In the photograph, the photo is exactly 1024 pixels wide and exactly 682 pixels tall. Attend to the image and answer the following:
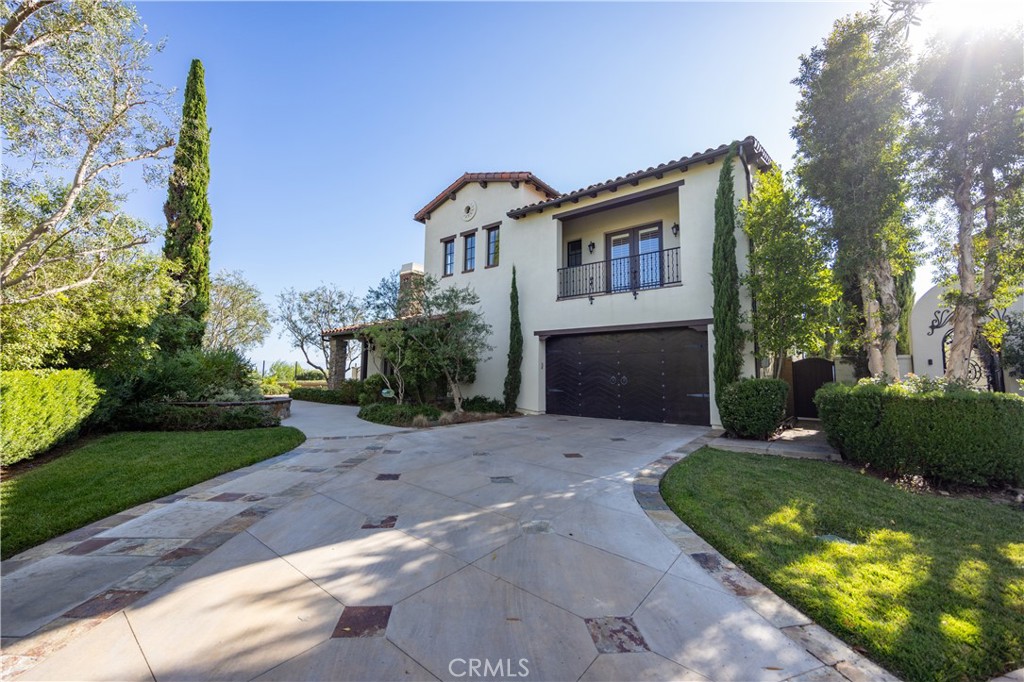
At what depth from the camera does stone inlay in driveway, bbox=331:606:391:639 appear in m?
1.95

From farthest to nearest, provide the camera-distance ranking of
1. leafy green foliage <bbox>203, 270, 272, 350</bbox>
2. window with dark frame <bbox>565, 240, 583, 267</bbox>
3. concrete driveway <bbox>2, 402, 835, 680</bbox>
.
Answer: leafy green foliage <bbox>203, 270, 272, 350</bbox> < window with dark frame <bbox>565, 240, 583, 267</bbox> < concrete driveway <bbox>2, 402, 835, 680</bbox>

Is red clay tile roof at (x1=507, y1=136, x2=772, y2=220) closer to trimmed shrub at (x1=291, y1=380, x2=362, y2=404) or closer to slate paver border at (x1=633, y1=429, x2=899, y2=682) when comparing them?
slate paver border at (x1=633, y1=429, x2=899, y2=682)

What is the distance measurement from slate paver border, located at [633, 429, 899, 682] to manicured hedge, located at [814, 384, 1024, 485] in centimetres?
327

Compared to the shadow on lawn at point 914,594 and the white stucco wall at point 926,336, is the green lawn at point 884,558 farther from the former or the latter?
the white stucco wall at point 926,336

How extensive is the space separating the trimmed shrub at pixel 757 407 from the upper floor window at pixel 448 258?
10308mm

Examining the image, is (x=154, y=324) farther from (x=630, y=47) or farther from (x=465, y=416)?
(x=630, y=47)

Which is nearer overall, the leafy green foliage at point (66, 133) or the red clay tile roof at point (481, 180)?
the leafy green foliage at point (66, 133)

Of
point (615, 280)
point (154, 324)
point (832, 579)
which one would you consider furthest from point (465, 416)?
point (832, 579)

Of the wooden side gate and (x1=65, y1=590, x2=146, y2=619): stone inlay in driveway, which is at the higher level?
the wooden side gate

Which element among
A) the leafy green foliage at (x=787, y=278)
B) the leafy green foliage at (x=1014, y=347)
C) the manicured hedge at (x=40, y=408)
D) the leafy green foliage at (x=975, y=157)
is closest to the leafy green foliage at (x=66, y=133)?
the manicured hedge at (x=40, y=408)

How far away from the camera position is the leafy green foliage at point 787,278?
720cm

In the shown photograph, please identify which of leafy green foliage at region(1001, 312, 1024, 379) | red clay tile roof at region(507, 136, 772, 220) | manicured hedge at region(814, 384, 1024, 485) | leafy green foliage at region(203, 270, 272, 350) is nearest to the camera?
manicured hedge at region(814, 384, 1024, 485)

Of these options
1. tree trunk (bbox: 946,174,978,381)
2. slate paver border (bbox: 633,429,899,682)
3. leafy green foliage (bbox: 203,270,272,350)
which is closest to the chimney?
slate paver border (bbox: 633,429,899,682)

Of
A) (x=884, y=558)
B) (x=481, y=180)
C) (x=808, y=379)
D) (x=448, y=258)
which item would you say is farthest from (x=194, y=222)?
(x=808, y=379)
